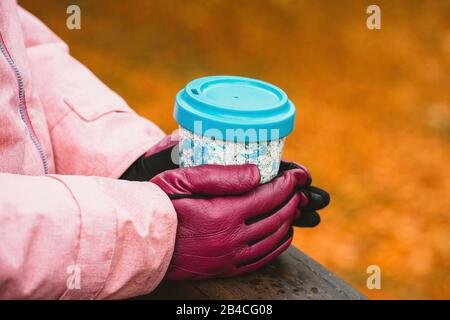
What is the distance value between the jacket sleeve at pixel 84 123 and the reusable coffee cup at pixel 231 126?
26 cm

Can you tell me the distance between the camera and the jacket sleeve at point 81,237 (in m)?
0.95

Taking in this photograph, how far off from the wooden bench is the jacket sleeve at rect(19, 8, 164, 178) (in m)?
0.44

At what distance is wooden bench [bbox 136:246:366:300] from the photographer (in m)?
1.16

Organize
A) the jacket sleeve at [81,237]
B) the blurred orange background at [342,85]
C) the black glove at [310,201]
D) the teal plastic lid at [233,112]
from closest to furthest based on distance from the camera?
the jacket sleeve at [81,237]
the teal plastic lid at [233,112]
the black glove at [310,201]
the blurred orange background at [342,85]

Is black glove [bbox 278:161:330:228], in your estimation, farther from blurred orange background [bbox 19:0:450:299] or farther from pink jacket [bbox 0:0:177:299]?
blurred orange background [bbox 19:0:450:299]

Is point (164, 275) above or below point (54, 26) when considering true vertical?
below

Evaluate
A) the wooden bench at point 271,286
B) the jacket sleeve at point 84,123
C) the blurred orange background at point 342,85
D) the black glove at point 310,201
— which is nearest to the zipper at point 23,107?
the jacket sleeve at point 84,123

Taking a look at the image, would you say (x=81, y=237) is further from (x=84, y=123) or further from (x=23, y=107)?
(x=84, y=123)

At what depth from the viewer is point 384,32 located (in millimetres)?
4871

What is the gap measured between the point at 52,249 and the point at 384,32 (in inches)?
176

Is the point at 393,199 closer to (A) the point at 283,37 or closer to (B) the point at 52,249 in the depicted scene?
(A) the point at 283,37

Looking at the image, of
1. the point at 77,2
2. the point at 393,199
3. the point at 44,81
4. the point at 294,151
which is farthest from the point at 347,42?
the point at 44,81

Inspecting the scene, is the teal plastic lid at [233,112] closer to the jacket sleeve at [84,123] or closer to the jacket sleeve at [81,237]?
the jacket sleeve at [81,237]

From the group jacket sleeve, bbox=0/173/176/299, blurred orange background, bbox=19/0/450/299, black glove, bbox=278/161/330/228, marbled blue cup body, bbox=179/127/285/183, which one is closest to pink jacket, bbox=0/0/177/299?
jacket sleeve, bbox=0/173/176/299
